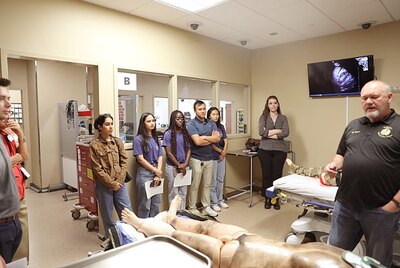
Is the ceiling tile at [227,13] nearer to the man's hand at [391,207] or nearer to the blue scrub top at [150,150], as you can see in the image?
the blue scrub top at [150,150]

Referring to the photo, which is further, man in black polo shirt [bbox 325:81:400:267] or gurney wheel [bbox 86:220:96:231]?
gurney wheel [bbox 86:220:96:231]

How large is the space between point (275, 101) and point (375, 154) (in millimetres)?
2584

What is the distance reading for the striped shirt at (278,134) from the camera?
4.15 m

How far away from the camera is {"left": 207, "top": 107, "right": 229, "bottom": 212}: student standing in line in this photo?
4.05 meters

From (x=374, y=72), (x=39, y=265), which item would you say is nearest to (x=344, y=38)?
(x=374, y=72)

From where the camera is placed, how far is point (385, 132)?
1758mm

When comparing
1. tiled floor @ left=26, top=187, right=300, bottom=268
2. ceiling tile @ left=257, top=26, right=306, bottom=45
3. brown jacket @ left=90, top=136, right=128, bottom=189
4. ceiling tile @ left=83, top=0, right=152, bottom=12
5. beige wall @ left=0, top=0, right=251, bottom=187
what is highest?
ceiling tile @ left=257, top=26, right=306, bottom=45

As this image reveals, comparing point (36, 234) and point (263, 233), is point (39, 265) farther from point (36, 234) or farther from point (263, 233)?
point (263, 233)

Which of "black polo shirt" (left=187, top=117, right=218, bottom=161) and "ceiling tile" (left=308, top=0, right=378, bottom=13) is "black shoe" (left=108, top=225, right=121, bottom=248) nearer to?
"black polo shirt" (left=187, top=117, right=218, bottom=161)

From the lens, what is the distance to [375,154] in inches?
68.9

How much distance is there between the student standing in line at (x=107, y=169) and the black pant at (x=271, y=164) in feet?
7.59

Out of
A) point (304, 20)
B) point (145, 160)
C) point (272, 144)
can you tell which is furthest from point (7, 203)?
point (304, 20)

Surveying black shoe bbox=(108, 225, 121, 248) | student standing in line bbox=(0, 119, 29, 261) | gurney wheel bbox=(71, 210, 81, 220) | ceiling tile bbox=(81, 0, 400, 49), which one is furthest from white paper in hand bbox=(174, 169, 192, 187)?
ceiling tile bbox=(81, 0, 400, 49)

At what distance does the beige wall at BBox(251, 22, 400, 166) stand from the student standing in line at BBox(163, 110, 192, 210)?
211 centimetres
